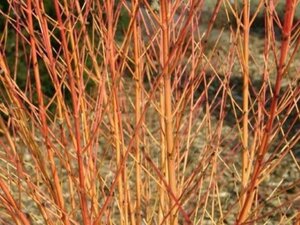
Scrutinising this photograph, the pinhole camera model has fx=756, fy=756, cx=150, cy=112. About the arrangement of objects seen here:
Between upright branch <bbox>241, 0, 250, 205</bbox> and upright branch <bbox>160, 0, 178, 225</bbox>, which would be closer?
upright branch <bbox>160, 0, 178, 225</bbox>

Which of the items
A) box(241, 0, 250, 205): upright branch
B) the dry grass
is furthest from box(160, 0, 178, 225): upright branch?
box(241, 0, 250, 205): upright branch

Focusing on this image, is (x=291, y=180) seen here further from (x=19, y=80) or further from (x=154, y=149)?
(x=19, y=80)

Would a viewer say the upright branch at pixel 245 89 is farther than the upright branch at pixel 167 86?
Yes

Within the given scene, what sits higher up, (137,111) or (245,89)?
(245,89)

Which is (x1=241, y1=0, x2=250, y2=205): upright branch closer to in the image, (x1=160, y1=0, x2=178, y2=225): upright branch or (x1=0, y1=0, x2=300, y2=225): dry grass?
Result: (x1=0, y1=0, x2=300, y2=225): dry grass

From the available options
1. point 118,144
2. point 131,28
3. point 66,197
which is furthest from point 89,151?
point 66,197

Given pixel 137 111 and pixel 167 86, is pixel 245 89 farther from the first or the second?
pixel 167 86

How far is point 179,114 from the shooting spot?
247cm

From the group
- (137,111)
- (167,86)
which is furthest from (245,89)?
(167,86)

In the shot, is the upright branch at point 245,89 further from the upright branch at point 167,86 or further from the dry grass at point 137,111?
the upright branch at point 167,86

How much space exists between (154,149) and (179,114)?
337cm

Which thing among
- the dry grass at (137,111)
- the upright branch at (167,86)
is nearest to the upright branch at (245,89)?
the dry grass at (137,111)

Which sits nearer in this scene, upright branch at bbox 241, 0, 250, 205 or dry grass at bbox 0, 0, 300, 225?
dry grass at bbox 0, 0, 300, 225

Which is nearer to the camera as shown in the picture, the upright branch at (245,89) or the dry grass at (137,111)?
the dry grass at (137,111)
